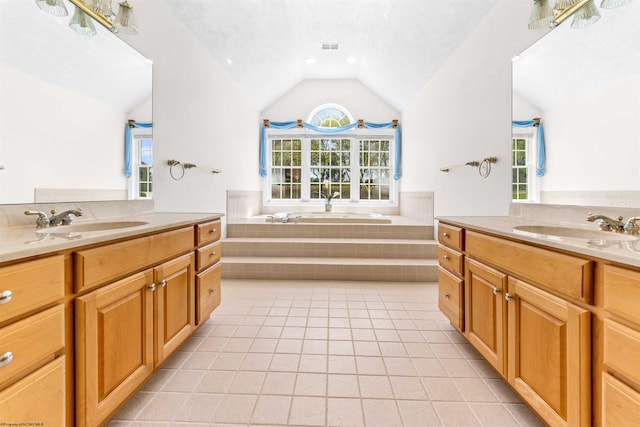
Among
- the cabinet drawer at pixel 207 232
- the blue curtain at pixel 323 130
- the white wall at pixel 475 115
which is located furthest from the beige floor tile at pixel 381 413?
the blue curtain at pixel 323 130

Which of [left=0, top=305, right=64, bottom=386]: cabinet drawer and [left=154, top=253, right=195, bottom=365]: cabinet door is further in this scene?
[left=154, top=253, right=195, bottom=365]: cabinet door

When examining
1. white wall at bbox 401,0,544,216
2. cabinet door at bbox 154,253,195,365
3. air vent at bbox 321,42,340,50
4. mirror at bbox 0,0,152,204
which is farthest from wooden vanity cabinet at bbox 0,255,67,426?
air vent at bbox 321,42,340,50

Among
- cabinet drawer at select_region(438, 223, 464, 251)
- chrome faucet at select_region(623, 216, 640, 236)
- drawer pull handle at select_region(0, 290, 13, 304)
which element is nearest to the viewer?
drawer pull handle at select_region(0, 290, 13, 304)

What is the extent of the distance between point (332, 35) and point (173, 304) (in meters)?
4.09

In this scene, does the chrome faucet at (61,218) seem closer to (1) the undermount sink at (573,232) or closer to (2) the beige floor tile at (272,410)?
(2) the beige floor tile at (272,410)

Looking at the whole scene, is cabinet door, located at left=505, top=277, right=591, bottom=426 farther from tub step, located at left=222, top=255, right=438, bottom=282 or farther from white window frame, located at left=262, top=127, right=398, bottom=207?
white window frame, located at left=262, top=127, right=398, bottom=207

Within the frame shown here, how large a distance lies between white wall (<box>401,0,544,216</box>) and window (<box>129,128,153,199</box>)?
9.08 ft

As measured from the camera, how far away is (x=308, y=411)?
1296 mm

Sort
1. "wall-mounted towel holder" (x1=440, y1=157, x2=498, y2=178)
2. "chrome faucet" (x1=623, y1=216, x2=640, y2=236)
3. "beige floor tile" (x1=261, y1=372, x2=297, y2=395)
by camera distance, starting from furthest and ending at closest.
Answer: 1. "wall-mounted towel holder" (x1=440, y1=157, x2=498, y2=178)
2. "beige floor tile" (x1=261, y1=372, x2=297, y2=395)
3. "chrome faucet" (x1=623, y1=216, x2=640, y2=236)

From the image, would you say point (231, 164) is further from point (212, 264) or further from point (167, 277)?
point (167, 277)

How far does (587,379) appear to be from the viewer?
0.88 m

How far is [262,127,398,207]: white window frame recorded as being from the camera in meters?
5.87

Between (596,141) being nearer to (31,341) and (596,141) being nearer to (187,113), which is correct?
(31,341)

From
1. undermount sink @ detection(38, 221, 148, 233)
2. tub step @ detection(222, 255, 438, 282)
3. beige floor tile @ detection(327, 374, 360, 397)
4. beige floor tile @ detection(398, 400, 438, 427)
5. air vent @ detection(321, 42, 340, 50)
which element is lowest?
beige floor tile @ detection(398, 400, 438, 427)
